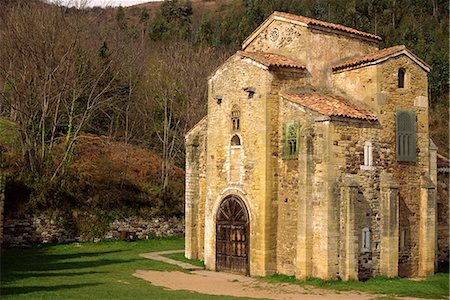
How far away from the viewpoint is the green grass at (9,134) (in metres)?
32.0

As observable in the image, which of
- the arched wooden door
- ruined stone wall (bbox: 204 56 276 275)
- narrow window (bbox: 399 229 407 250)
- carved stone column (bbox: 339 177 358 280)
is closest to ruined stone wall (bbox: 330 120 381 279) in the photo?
carved stone column (bbox: 339 177 358 280)

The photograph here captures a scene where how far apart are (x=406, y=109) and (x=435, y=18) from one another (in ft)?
164

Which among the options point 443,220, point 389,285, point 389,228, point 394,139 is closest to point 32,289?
point 389,285

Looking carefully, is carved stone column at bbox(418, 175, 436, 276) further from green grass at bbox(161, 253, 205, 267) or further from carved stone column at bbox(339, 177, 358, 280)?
green grass at bbox(161, 253, 205, 267)

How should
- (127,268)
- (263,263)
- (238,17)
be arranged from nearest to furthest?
(263,263) → (127,268) → (238,17)

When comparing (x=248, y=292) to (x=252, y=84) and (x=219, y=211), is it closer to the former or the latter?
(x=219, y=211)

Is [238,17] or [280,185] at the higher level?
[238,17]

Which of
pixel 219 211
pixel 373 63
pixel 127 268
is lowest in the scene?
pixel 127 268

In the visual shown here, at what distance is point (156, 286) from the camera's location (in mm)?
17344

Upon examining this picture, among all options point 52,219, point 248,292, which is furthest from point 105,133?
point 248,292

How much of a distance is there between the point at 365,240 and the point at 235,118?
6.59m

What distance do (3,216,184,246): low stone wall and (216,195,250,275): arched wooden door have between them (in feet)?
34.1

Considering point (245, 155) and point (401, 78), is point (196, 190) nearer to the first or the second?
point (245, 155)

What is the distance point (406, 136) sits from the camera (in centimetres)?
2012
